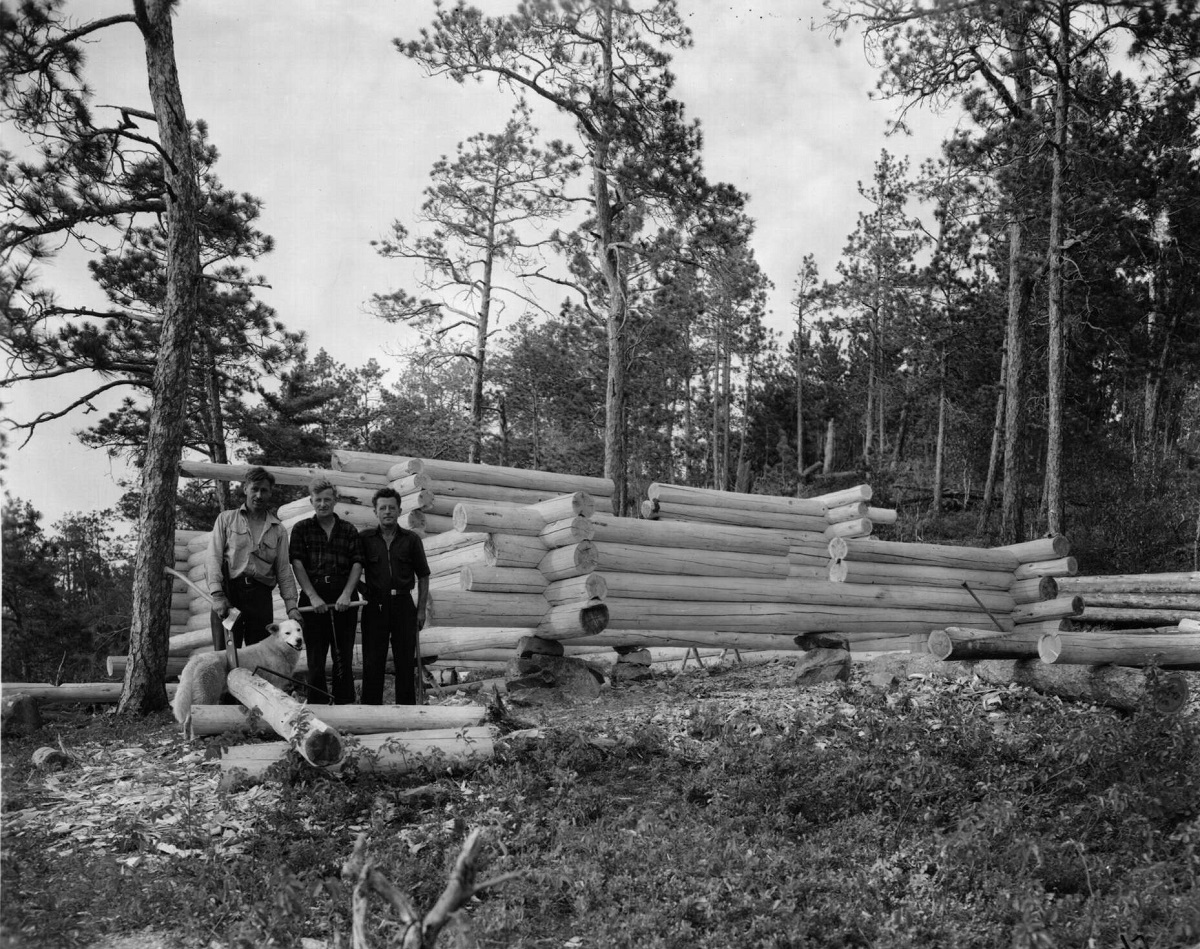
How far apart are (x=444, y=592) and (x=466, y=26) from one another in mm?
7420

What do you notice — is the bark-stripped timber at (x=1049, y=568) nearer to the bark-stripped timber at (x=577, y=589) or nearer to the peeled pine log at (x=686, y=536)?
the peeled pine log at (x=686, y=536)

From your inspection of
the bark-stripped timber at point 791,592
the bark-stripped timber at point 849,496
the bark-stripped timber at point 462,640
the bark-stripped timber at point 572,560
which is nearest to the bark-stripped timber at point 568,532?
the bark-stripped timber at point 572,560

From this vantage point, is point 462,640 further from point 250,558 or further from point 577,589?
point 250,558

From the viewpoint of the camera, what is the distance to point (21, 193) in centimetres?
806

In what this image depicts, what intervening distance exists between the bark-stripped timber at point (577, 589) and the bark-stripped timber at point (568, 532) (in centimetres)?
33

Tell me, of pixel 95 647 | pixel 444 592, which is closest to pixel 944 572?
pixel 444 592

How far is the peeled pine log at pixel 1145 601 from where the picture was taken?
1138 centimetres

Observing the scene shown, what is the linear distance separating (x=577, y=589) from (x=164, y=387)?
13.8ft

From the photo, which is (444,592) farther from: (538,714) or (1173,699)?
(1173,699)

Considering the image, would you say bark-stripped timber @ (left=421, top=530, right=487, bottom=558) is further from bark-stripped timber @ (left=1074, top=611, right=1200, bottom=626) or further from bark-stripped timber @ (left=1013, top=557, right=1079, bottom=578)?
bark-stripped timber @ (left=1074, top=611, right=1200, bottom=626)

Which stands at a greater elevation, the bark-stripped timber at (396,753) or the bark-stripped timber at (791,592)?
the bark-stripped timber at (791,592)

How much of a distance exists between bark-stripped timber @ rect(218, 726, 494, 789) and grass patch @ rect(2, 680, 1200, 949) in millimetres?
104

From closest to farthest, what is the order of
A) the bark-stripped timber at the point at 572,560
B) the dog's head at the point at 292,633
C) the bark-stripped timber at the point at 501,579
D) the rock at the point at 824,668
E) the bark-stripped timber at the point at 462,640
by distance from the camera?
1. the dog's head at the point at 292,633
2. the bark-stripped timber at the point at 501,579
3. the bark-stripped timber at the point at 572,560
4. the rock at the point at 824,668
5. the bark-stripped timber at the point at 462,640

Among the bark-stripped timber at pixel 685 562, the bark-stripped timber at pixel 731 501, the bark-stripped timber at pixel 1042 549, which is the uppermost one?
the bark-stripped timber at pixel 731 501
